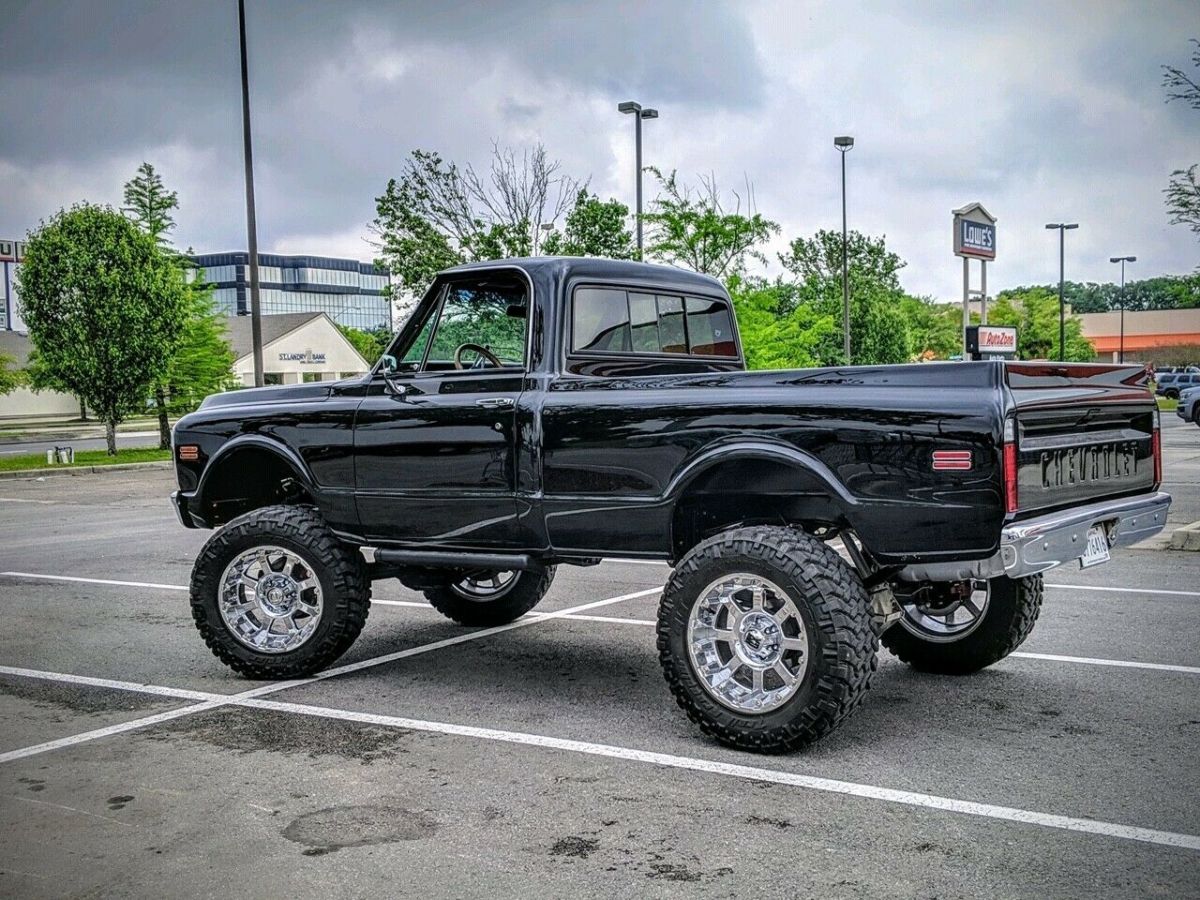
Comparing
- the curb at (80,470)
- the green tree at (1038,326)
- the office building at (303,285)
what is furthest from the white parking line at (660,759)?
the office building at (303,285)

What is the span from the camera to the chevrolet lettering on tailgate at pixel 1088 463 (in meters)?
5.22

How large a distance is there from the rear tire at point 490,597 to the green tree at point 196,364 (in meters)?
25.0

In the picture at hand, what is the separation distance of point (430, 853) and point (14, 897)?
4.18ft

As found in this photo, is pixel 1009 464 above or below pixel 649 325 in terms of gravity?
below

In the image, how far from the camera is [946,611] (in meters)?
6.52

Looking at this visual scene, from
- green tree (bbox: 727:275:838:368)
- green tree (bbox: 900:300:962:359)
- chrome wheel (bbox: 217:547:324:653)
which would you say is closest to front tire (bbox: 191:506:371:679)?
chrome wheel (bbox: 217:547:324:653)

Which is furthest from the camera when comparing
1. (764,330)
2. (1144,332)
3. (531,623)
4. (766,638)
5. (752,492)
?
(1144,332)

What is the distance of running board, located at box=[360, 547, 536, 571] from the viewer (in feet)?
20.4

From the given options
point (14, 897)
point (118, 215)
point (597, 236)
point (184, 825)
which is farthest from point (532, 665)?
point (118, 215)

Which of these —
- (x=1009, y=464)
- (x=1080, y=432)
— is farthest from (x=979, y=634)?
(x=1009, y=464)

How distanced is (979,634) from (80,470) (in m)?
24.2

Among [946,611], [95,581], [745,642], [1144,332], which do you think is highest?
[1144,332]

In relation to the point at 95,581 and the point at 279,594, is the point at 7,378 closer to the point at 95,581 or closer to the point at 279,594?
the point at 95,581

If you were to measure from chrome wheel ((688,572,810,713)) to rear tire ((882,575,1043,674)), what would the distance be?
1107 mm
